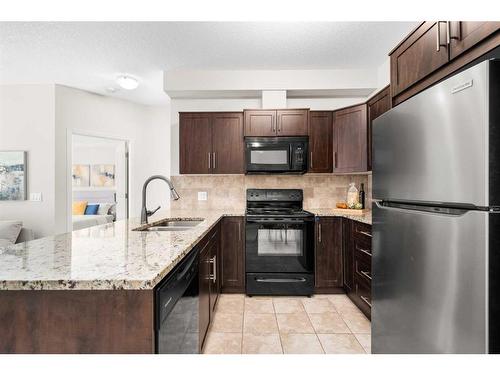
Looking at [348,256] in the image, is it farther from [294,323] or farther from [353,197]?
[294,323]

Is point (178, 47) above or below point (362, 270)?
above

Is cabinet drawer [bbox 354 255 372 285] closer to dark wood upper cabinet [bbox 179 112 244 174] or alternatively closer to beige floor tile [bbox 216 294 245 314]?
beige floor tile [bbox 216 294 245 314]

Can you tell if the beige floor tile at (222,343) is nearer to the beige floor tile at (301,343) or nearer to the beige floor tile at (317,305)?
the beige floor tile at (301,343)

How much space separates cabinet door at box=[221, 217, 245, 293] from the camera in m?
2.85

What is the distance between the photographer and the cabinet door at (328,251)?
2.83 meters

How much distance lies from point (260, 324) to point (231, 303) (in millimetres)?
504

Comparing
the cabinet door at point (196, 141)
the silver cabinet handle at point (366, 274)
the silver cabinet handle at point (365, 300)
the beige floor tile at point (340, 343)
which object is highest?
the cabinet door at point (196, 141)

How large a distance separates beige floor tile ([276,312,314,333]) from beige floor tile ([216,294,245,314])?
403mm

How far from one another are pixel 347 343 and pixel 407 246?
119 centimetres

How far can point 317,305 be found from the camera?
8.49 ft

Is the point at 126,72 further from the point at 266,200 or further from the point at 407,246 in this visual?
the point at 407,246

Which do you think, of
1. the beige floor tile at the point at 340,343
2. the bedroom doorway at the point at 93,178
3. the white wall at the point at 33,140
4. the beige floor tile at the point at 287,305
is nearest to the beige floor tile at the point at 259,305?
the beige floor tile at the point at 287,305

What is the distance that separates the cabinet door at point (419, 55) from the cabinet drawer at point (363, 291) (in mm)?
1617

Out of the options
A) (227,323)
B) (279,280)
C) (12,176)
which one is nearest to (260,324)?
(227,323)
